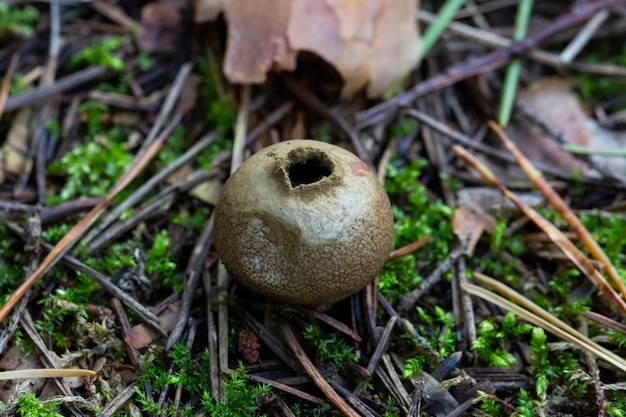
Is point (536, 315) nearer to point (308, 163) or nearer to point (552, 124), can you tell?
point (308, 163)

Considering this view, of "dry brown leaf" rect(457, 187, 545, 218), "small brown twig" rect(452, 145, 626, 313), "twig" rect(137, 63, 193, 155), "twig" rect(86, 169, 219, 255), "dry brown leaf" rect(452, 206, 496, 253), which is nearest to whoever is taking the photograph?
"small brown twig" rect(452, 145, 626, 313)

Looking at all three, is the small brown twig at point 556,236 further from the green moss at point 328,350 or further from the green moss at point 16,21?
the green moss at point 16,21

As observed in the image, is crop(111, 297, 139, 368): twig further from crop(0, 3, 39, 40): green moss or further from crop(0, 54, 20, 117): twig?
crop(0, 3, 39, 40): green moss

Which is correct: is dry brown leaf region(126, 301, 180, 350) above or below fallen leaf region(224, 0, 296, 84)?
below

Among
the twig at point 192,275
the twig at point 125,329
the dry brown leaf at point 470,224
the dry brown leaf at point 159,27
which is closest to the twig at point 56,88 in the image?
the dry brown leaf at point 159,27

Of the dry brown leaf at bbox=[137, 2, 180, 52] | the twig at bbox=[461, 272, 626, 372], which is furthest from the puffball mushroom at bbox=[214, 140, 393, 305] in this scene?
the dry brown leaf at bbox=[137, 2, 180, 52]
